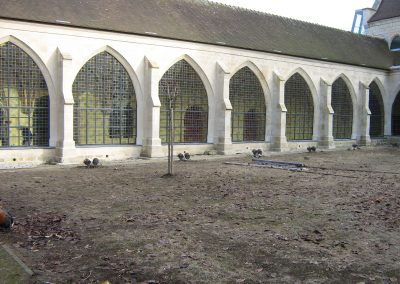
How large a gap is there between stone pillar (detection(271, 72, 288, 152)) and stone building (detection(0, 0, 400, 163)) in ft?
0.20

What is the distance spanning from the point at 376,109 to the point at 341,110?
15.2ft

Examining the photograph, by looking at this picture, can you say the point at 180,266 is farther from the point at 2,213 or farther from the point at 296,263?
the point at 2,213

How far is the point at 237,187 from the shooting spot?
12414 millimetres


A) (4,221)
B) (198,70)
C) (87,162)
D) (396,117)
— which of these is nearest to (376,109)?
(396,117)

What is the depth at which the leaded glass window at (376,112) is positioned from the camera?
1330 inches

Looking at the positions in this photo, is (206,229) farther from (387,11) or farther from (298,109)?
(387,11)

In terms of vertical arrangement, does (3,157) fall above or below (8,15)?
below

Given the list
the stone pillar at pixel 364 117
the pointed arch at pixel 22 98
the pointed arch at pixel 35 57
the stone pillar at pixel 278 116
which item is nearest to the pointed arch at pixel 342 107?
the stone pillar at pixel 364 117

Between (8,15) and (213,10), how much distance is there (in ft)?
43.8

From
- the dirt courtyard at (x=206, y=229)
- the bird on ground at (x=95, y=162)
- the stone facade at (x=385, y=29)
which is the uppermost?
the stone facade at (x=385, y=29)

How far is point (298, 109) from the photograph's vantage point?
94.2ft

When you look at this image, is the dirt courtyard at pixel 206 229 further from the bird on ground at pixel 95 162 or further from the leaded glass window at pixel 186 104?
the leaded glass window at pixel 186 104

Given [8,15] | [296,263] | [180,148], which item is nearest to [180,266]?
[296,263]

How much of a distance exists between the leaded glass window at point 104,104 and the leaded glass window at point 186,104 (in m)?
1.89
